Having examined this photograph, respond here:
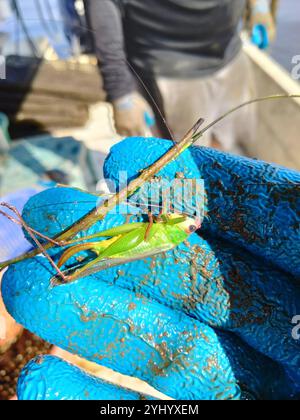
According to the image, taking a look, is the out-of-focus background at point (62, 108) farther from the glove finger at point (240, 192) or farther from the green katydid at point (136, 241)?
the green katydid at point (136, 241)

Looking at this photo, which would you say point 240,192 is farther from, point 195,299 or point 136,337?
point 136,337

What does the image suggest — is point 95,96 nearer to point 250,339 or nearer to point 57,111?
point 57,111

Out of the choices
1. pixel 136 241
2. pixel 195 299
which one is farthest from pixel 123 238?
pixel 195 299

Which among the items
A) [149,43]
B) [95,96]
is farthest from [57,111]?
[149,43]

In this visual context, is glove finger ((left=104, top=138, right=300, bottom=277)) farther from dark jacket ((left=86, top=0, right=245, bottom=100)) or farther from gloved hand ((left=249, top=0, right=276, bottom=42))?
gloved hand ((left=249, top=0, right=276, bottom=42))

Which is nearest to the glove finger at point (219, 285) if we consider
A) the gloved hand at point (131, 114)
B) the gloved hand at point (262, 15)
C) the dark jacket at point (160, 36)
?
the gloved hand at point (131, 114)
